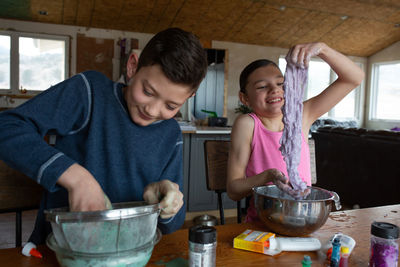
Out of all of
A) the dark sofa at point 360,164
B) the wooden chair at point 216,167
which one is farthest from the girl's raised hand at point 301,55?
the dark sofa at point 360,164

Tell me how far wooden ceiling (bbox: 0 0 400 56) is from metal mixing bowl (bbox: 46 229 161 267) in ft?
18.9

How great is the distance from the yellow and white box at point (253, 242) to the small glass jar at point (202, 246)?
162 millimetres

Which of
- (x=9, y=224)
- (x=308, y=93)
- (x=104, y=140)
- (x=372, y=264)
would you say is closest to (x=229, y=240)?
(x=372, y=264)

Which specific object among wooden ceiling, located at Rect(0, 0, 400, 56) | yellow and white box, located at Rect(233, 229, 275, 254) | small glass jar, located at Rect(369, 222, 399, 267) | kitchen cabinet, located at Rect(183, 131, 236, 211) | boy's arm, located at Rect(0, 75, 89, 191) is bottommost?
kitchen cabinet, located at Rect(183, 131, 236, 211)

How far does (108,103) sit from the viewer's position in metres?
0.90

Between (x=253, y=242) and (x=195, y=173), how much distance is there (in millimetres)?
2729

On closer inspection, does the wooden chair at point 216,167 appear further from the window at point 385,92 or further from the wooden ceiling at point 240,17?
the window at point 385,92

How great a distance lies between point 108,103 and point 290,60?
0.52m

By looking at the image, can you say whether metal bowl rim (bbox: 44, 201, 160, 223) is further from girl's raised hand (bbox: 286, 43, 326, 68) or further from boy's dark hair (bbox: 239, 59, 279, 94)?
boy's dark hair (bbox: 239, 59, 279, 94)

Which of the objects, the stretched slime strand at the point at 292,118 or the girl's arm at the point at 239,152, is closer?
the stretched slime strand at the point at 292,118

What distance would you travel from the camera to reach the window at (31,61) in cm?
582

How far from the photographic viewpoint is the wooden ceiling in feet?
18.9

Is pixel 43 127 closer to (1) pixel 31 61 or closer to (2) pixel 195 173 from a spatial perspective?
(2) pixel 195 173

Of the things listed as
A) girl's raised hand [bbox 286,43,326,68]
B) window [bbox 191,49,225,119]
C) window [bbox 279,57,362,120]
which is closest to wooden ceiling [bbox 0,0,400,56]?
window [bbox 191,49,225,119]
